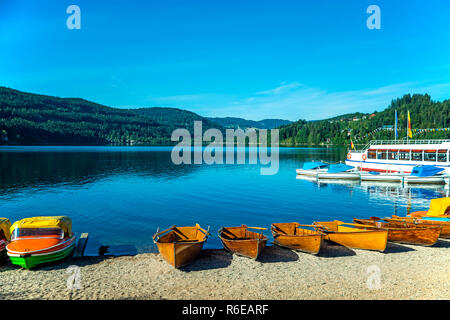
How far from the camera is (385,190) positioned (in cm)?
4647

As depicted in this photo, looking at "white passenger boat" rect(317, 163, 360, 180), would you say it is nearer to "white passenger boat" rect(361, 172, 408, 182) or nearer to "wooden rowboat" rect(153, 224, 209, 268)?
"white passenger boat" rect(361, 172, 408, 182)

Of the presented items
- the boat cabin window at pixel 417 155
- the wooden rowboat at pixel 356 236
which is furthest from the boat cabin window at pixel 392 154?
the wooden rowboat at pixel 356 236

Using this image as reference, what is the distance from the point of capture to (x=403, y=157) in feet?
200

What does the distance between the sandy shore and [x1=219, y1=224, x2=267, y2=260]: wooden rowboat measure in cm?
46

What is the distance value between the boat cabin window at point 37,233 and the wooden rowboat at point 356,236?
16.1 meters

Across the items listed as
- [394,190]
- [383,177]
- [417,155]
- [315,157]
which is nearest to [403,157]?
[417,155]

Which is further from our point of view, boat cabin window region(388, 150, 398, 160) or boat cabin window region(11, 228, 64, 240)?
boat cabin window region(388, 150, 398, 160)

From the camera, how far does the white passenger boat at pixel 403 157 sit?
54188 millimetres

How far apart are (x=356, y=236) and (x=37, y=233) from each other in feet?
61.7

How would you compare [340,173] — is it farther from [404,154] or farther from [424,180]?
[404,154]

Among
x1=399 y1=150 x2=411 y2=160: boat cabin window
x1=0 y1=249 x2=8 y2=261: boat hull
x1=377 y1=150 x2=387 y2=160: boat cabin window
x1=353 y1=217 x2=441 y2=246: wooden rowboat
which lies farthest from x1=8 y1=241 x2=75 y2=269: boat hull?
x1=377 y1=150 x2=387 y2=160: boat cabin window

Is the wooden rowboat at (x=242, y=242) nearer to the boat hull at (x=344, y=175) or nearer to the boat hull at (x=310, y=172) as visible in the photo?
the boat hull at (x=344, y=175)

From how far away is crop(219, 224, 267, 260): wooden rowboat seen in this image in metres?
16.6
